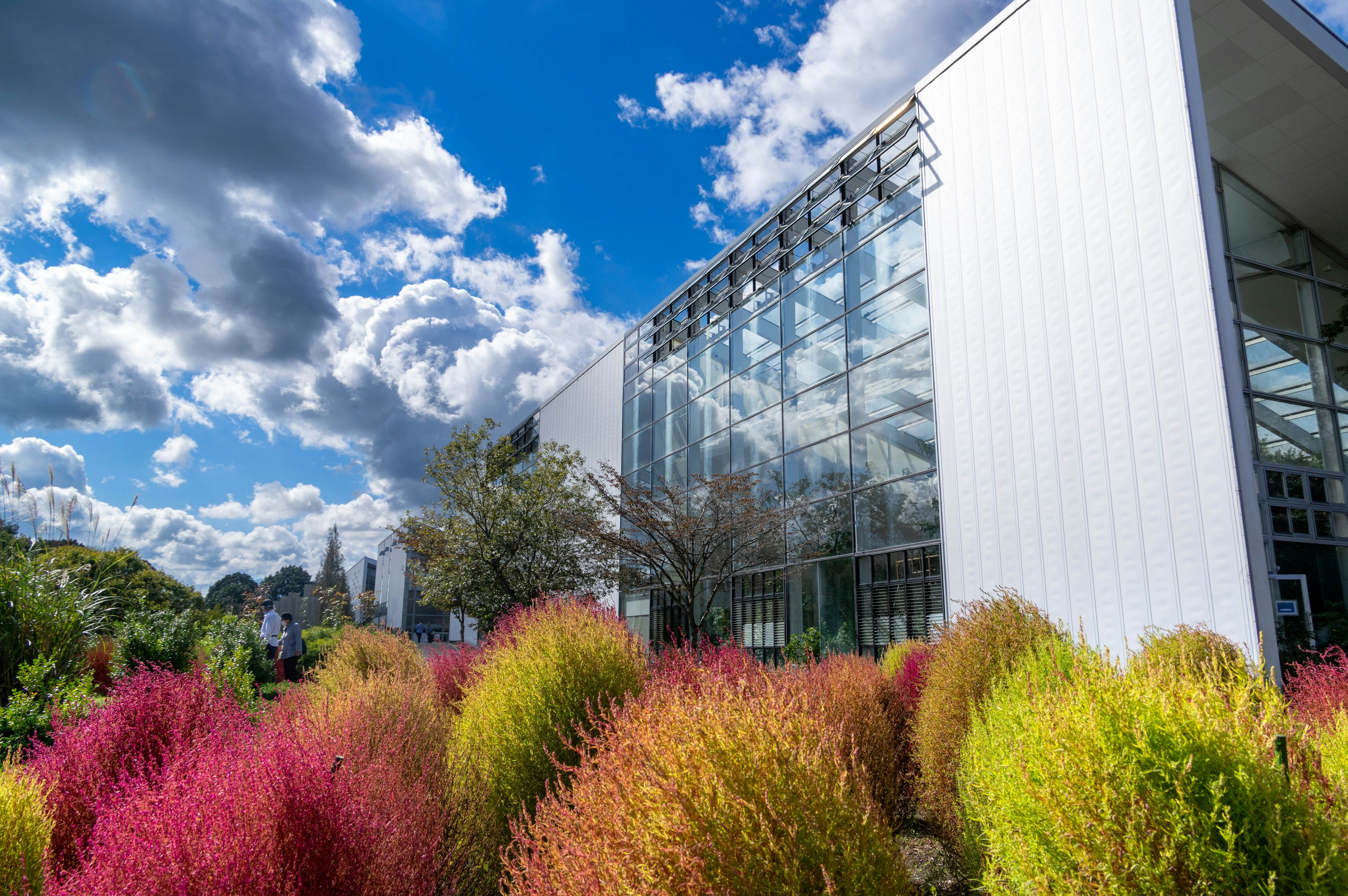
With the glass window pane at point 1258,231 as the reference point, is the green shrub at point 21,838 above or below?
below

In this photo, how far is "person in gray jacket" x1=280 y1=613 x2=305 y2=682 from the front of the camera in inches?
515

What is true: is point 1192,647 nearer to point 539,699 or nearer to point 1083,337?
point 1083,337

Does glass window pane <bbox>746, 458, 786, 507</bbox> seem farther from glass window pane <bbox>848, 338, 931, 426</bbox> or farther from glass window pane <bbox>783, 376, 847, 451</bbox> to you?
glass window pane <bbox>848, 338, 931, 426</bbox>

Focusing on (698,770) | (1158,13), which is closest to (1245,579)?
(1158,13)

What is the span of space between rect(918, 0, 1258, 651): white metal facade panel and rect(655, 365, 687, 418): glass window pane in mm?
9517

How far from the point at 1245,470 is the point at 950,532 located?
4.26 m

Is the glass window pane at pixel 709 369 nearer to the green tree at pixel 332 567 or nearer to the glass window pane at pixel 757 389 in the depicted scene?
the glass window pane at pixel 757 389

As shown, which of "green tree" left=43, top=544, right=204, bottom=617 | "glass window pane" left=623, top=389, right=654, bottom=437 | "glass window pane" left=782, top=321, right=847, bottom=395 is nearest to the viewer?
"green tree" left=43, top=544, right=204, bottom=617

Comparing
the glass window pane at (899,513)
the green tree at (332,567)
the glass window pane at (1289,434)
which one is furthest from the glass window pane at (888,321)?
A: the green tree at (332,567)

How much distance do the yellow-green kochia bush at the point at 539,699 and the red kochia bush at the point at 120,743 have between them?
5.10 ft

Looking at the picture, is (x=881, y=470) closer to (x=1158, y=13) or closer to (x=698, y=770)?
(x=1158, y=13)

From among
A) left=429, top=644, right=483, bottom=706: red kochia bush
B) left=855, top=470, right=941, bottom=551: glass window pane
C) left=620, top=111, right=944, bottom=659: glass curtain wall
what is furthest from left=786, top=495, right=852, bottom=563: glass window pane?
left=429, top=644, right=483, bottom=706: red kochia bush

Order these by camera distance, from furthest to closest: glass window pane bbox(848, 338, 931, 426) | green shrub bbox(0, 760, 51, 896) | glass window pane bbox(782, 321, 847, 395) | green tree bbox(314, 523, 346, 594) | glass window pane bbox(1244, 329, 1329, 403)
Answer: green tree bbox(314, 523, 346, 594) → glass window pane bbox(782, 321, 847, 395) → glass window pane bbox(848, 338, 931, 426) → glass window pane bbox(1244, 329, 1329, 403) → green shrub bbox(0, 760, 51, 896)

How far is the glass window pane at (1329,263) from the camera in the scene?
47.3 feet
